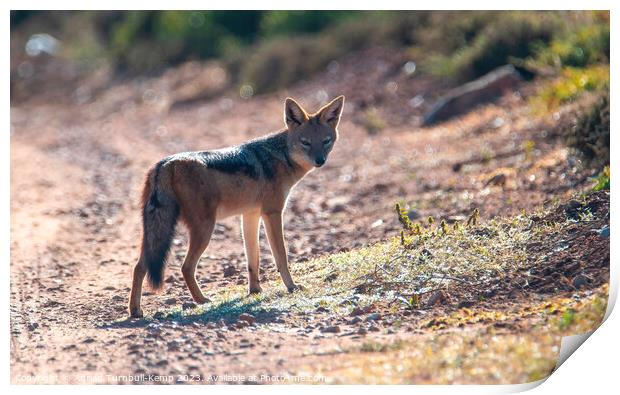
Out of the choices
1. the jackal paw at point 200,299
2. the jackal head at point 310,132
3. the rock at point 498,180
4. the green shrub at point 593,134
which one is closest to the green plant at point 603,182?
the green shrub at point 593,134

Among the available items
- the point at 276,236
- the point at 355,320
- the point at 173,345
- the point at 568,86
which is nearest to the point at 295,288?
the point at 276,236

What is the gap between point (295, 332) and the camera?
6.91 m

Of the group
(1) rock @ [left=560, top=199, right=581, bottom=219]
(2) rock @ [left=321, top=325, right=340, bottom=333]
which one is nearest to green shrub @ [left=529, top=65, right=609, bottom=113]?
(1) rock @ [left=560, top=199, right=581, bottom=219]

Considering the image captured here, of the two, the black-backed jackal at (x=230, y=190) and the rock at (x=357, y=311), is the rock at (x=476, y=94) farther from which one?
the rock at (x=357, y=311)

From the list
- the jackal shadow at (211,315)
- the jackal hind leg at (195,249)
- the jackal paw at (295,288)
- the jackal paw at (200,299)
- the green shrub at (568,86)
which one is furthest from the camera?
the green shrub at (568,86)

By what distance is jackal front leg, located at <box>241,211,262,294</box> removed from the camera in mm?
8320

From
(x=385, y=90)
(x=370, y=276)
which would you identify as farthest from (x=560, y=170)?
(x=385, y=90)

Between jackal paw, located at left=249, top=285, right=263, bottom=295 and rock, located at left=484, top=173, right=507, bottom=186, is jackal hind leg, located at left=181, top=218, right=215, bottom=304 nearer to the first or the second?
jackal paw, located at left=249, top=285, right=263, bottom=295

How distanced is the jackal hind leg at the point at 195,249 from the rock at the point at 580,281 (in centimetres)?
288

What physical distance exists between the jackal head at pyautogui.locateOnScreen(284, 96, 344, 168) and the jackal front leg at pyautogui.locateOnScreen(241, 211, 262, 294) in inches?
27.9

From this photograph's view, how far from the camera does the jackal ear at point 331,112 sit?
8.96 metres

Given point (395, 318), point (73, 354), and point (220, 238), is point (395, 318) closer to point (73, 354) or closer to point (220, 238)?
point (73, 354)

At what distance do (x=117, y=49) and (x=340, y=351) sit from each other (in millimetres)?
24394

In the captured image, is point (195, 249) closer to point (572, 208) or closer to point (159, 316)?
point (159, 316)
